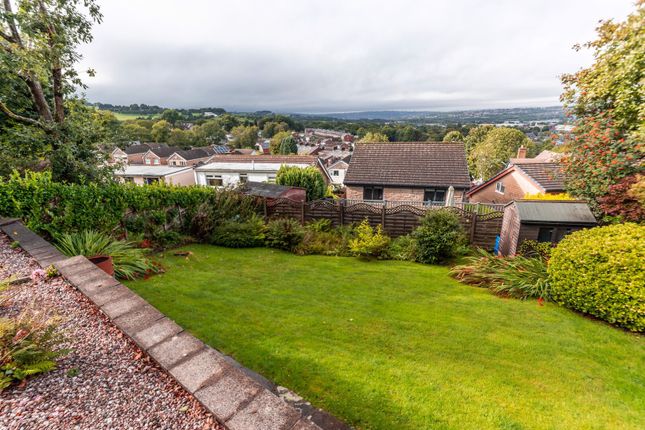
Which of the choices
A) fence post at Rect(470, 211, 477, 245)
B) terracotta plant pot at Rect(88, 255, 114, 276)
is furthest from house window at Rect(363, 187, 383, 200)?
terracotta plant pot at Rect(88, 255, 114, 276)

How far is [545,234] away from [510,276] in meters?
2.25

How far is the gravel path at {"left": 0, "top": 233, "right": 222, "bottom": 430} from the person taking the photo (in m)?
2.23

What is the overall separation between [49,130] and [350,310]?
11685 millimetres

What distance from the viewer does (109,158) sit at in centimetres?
1092

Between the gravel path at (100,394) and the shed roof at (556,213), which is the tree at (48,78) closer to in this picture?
the gravel path at (100,394)

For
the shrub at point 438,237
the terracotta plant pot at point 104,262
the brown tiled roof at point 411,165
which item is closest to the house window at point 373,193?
the brown tiled roof at point 411,165

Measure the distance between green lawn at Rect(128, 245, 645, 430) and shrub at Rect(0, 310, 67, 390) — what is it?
7.45ft

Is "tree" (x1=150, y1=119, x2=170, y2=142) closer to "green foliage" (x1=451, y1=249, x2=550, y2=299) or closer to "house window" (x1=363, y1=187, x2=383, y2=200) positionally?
"house window" (x1=363, y1=187, x2=383, y2=200)

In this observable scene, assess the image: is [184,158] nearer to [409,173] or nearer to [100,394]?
[409,173]

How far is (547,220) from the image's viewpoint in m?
8.16

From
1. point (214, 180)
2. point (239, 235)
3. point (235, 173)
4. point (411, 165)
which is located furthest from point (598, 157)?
point (214, 180)

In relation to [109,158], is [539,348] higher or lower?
lower

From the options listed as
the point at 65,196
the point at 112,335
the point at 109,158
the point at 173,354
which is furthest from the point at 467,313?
the point at 109,158

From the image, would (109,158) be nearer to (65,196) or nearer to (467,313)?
(65,196)
